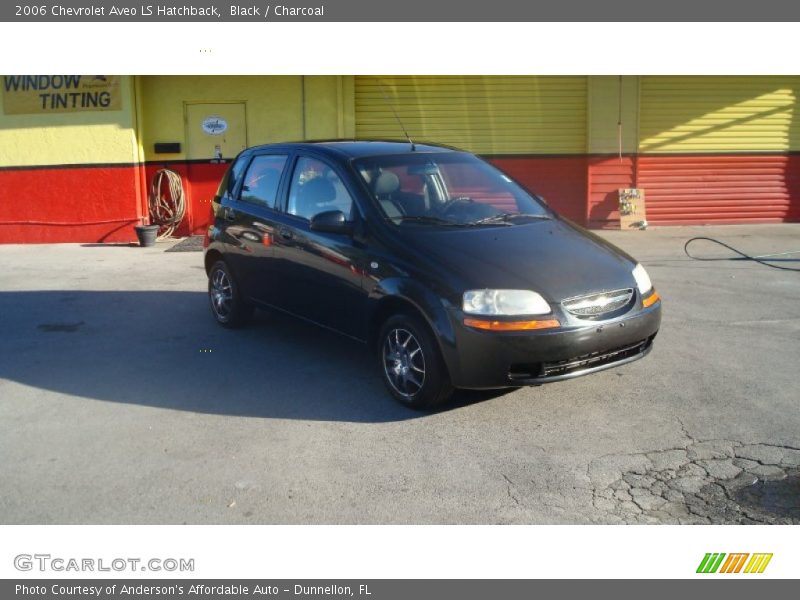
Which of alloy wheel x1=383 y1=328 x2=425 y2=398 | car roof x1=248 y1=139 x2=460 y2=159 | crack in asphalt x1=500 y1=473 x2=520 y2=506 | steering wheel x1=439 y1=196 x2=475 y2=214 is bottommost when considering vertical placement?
crack in asphalt x1=500 y1=473 x2=520 y2=506

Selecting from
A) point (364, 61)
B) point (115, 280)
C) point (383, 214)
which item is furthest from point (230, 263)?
point (364, 61)

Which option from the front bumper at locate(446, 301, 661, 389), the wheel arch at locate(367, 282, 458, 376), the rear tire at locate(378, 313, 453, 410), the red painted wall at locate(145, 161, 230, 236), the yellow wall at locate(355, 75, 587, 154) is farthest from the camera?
the yellow wall at locate(355, 75, 587, 154)

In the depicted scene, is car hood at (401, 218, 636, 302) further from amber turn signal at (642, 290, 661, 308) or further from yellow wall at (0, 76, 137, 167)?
yellow wall at (0, 76, 137, 167)

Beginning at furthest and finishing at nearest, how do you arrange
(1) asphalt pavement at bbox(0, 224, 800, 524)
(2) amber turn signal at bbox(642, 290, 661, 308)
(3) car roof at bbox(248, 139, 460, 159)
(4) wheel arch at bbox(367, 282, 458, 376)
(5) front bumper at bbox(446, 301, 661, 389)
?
(3) car roof at bbox(248, 139, 460, 159), (2) amber turn signal at bbox(642, 290, 661, 308), (4) wheel arch at bbox(367, 282, 458, 376), (5) front bumper at bbox(446, 301, 661, 389), (1) asphalt pavement at bbox(0, 224, 800, 524)

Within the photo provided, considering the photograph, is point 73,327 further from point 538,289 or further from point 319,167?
point 538,289

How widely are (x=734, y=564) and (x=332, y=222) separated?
3314 millimetres

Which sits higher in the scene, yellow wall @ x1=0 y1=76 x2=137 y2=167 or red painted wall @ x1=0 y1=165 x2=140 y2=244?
yellow wall @ x1=0 y1=76 x2=137 y2=167

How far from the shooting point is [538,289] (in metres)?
5.11

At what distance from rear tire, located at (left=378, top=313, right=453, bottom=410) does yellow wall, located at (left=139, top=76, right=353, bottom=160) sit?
29.3ft

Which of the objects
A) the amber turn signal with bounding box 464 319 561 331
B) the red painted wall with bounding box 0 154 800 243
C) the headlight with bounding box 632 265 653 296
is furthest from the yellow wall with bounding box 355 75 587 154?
the amber turn signal with bounding box 464 319 561 331

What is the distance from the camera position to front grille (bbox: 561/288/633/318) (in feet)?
16.9

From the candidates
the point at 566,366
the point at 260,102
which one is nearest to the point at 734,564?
the point at 566,366

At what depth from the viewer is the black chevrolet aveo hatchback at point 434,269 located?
5070 mm

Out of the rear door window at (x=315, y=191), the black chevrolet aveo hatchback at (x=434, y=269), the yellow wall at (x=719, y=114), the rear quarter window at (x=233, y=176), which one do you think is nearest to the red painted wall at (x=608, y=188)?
the yellow wall at (x=719, y=114)
